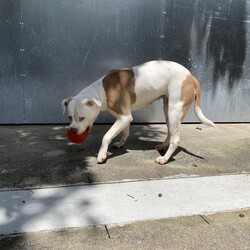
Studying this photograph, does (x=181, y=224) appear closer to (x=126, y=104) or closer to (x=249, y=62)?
(x=126, y=104)

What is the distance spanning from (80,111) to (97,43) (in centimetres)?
271

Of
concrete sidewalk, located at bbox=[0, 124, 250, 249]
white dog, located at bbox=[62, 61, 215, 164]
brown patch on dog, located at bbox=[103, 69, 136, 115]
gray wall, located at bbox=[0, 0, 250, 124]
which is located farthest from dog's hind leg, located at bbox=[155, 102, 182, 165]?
gray wall, located at bbox=[0, 0, 250, 124]

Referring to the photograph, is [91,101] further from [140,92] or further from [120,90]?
[140,92]

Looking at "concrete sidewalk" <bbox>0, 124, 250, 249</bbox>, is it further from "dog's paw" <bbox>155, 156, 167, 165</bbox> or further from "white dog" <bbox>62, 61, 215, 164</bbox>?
"white dog" <bbox>62, 61, 215, 164</bbox>

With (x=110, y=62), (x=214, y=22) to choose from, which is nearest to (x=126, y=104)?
(x=110, y=62)

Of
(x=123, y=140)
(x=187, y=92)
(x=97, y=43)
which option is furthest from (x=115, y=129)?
(x=97, y=43)

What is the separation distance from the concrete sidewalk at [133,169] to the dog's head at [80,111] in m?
0.48

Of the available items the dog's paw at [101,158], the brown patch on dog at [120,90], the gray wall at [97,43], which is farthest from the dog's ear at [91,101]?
the gray wall at [97,43]

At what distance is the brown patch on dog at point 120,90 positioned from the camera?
4766mm

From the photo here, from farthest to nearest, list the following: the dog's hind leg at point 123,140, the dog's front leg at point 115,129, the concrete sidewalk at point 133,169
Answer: the dog's hind leg at point 123,140, the dog's front leg at point 115,129, the concrete sidewalk at point 133,169

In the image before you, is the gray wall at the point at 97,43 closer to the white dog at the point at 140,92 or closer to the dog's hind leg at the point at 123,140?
the dog's hind leg at the point at 123,140

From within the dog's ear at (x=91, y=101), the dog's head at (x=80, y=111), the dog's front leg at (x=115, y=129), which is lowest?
the dog's front leg at (x=115, y=129)

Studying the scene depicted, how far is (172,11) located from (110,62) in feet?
5.44

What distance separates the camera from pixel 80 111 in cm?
454
